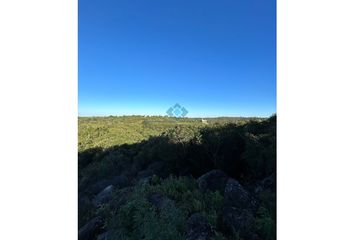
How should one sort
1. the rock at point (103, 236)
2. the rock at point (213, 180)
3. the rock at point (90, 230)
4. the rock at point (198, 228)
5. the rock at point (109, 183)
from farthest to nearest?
the rock at point (109, 183)
the rock at point (213, 180)
the rock at point (90, 230)
the rock at point (103, 236)
the rock at point (198, 228)

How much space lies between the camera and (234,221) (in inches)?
79.7

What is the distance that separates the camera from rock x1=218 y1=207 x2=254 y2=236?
197 centimetres

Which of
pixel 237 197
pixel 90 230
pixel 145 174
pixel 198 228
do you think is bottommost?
pixel 90 230

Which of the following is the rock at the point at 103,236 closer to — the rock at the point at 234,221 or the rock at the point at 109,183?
the rock at the point at 109,183

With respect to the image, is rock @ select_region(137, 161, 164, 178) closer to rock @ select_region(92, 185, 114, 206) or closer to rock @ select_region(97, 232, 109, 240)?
rock @ select_region(92, 185, 114, 206)

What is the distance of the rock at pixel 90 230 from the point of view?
7.13ft

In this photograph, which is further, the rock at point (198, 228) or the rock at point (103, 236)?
the rock at point (103, 236)

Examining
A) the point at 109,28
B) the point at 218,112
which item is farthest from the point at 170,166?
the point at 109,28

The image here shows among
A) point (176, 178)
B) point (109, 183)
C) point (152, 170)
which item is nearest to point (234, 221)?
point (176, 178)

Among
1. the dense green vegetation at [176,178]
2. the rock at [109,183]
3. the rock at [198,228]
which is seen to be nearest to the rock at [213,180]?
the dense green vegetation at [176,178]

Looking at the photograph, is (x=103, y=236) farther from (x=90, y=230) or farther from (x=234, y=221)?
(x=234, y=221)

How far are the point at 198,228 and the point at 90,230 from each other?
2.62 ft

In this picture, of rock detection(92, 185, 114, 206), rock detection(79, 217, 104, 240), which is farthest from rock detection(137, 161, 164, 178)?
rock detection(79, 217, 104, 240)
